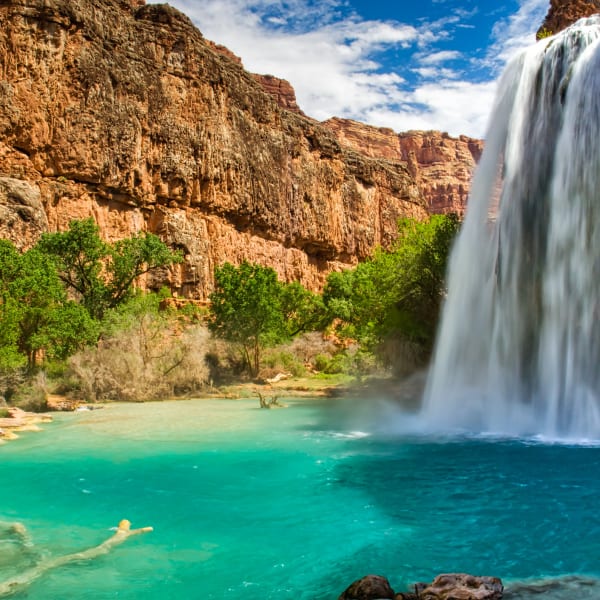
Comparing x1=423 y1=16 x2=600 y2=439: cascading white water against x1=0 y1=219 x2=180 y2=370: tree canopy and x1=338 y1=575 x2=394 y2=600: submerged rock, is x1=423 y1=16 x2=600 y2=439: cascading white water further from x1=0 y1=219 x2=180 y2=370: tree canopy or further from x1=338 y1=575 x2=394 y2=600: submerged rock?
x1=0 y1=219 x2=180 y2=370: tree canopy

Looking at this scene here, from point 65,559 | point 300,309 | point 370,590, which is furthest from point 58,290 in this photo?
point 300,309

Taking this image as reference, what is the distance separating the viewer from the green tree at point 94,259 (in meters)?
25.6

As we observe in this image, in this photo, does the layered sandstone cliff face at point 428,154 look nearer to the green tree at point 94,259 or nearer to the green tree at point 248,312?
the green tree at point 248,312

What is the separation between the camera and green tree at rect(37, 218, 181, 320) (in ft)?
84.0

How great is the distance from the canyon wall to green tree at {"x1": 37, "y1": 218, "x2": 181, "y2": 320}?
3.22 metres

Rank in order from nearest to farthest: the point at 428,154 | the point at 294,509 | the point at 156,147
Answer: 1. the point at 294,509
2. the point at 156,147
3. the point at 428,154

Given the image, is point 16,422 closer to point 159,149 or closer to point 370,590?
point 370,590

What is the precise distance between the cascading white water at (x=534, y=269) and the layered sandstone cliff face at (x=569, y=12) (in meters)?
15.7

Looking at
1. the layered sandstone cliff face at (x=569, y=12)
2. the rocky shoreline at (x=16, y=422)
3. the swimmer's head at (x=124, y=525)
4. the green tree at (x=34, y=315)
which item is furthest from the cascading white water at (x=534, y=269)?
the layered sandstone cliff face at (x=569, y=12)

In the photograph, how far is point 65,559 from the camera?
5.97 meters

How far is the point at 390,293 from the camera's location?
23.1 metres

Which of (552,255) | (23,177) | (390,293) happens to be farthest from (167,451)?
(23,177)

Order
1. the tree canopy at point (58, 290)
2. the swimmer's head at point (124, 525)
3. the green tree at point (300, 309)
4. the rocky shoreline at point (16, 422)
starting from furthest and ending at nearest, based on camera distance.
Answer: the green tree at point (300, 309) < the tree canopy at point (58, 290) < the rocky shoreline at point (16, 422) < the swimmer's head at point (124, 525)

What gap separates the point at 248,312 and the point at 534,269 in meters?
15.2
